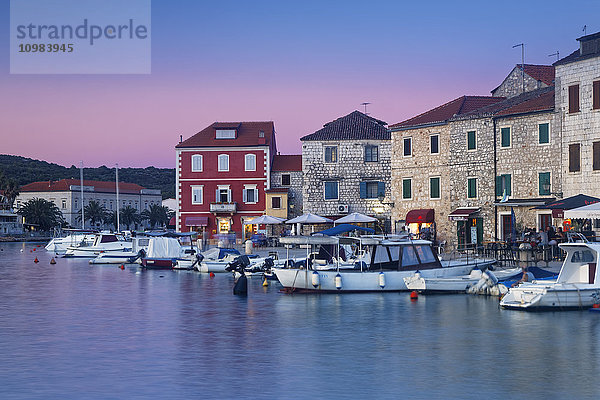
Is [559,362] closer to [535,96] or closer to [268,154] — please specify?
[535,96]

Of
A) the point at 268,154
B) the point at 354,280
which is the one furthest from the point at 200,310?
the point at 268,154

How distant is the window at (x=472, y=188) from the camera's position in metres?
53.2

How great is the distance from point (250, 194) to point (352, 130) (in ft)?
42.8

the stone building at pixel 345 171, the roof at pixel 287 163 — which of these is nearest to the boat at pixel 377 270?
the stone building at pixel 345 171

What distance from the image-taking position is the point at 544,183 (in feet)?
159

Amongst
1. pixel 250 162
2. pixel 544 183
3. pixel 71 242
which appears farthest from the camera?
pixel 250 162

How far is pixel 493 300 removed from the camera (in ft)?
97.6

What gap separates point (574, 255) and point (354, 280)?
29.3ft

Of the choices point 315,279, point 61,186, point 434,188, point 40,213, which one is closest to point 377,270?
point 315,279

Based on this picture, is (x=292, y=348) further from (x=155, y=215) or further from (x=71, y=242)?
(x=155, y=215)

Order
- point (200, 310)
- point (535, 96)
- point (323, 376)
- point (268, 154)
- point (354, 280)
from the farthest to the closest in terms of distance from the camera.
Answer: point (268, 154) → point (535, 96) → point (354, 280) → point (200, 310) → point (323, 376)

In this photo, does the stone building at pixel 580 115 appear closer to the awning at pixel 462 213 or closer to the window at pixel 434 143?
the awning at pixel 462 213

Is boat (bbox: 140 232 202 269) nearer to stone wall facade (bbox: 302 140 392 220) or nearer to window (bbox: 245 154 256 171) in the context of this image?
stone wall facade (bbox: 302 140 392 220)

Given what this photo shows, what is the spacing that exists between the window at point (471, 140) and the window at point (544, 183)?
5.46m
